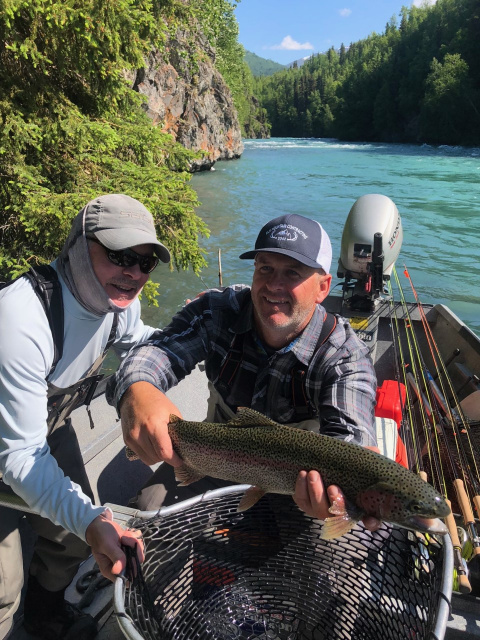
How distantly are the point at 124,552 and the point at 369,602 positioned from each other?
1089mm

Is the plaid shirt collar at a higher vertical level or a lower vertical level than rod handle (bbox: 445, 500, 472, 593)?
higher

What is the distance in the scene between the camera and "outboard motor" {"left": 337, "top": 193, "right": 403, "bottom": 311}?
6.04 meters

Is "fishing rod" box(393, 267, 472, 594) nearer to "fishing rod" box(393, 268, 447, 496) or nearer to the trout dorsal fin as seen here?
"fishing rod" box(393, 268, 447, 496)

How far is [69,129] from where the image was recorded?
6.64 m

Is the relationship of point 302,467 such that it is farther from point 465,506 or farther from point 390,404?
point 390,404

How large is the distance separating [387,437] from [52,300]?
7.79ft

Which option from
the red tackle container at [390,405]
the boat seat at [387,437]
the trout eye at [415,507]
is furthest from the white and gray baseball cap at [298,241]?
the red tackle container at [390,405]

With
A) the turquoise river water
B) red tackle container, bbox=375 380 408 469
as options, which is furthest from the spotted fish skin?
the turquoise river water

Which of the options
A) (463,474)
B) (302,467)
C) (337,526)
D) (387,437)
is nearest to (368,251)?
(463,474)

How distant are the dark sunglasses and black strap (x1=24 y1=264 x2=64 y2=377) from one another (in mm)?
308

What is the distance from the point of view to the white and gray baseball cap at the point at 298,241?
2.40m

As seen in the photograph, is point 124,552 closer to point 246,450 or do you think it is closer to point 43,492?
point 43,492

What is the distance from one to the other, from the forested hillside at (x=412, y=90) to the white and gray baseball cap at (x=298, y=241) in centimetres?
7035

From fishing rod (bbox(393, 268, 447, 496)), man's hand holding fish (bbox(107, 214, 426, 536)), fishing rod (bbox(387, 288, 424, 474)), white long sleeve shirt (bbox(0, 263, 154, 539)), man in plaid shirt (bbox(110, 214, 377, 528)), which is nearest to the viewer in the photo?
man's hand holding fish (bbox(107, 214, 426, 536))
